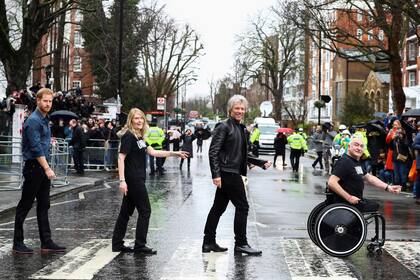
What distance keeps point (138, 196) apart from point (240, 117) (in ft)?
5.10

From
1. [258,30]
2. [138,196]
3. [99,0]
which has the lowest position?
[138,196]

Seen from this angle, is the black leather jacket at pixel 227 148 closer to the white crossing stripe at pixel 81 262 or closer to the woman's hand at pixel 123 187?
the woman's hand at pixel 123 187

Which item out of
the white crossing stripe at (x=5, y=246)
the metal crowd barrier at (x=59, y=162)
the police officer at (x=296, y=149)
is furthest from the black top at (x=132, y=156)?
the police officer at (x=296, y=149)

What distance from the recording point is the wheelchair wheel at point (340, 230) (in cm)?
796

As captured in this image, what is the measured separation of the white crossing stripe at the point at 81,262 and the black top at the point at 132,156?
3.16 feet

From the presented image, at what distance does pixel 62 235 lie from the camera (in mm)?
9703

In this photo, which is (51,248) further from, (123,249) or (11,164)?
(11,164)

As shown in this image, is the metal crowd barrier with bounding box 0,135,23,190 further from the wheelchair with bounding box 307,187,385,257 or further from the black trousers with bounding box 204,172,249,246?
the wheelchair with bounding box 307,187,385,257

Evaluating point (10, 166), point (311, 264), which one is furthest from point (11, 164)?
point (311, 264)

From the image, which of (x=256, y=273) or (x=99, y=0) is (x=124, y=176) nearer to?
(x=256, y=273)

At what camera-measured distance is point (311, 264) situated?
24.7 feet

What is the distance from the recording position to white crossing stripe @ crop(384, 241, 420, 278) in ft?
24.7

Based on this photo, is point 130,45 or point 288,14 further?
point 130,45

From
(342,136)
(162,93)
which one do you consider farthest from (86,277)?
(162,93)
